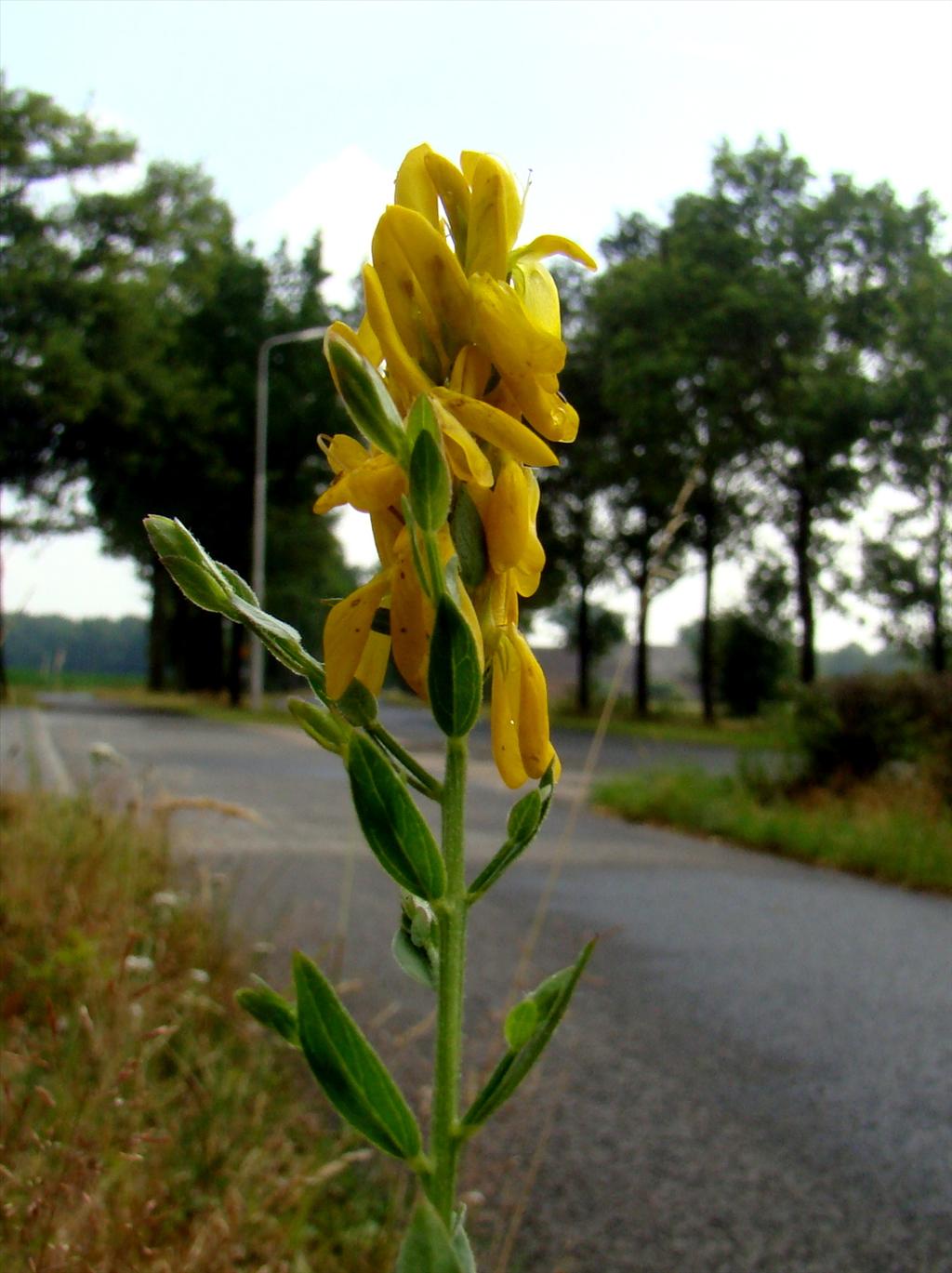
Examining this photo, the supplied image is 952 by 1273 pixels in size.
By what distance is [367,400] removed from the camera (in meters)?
0.53

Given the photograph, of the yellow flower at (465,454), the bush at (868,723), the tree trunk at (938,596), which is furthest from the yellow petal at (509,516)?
the tree trunk at (938,596)

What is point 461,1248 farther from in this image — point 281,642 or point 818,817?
point 818,817

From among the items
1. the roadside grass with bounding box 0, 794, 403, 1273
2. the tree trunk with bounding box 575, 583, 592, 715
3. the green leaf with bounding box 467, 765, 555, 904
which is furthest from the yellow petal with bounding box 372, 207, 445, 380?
the tree trunk with bounding box 575, 583, 592, 715

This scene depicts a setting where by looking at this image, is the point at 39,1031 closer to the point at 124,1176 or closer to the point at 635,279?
the point at 124,1176

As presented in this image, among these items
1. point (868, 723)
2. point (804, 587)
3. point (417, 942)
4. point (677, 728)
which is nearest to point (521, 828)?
point (417, 942)

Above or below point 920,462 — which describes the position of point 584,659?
below

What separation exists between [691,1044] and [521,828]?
369 cm

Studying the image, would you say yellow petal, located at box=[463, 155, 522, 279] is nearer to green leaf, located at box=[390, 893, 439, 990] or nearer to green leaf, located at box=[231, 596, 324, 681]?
green leaf, located at box=[231, 596, 324, 681]

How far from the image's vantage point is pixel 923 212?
79.6 feet

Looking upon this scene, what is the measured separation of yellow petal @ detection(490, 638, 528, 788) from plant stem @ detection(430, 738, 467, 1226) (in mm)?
19

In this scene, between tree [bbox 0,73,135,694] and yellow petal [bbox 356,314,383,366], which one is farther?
tree [bbox 0,73,135,694]

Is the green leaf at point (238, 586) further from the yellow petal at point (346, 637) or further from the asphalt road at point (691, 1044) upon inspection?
the asphalt road at point (691, 1044)

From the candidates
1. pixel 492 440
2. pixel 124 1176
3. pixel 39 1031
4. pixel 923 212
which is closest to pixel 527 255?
pixel 492 440

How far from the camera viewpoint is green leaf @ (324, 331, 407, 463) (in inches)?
20.7
